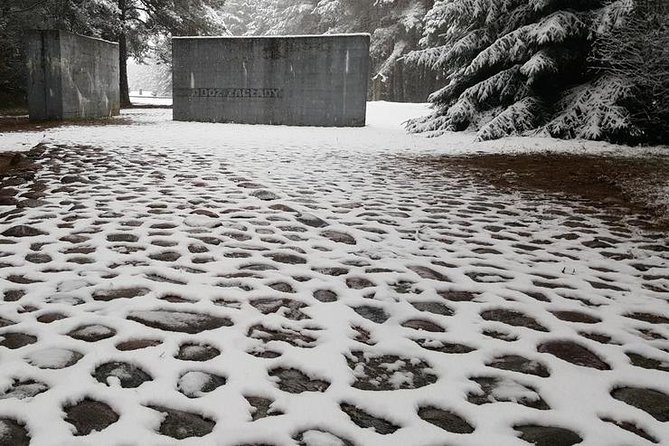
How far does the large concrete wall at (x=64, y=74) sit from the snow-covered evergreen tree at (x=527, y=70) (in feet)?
29.1

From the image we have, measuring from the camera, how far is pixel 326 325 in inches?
90.8

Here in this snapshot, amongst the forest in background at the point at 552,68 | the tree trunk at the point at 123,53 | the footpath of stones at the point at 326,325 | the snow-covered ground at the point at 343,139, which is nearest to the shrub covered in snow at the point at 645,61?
the forest in background at the point at 552,68

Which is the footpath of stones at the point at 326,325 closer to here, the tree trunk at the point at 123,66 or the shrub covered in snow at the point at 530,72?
the shrub covered in snow at the point at 530,72

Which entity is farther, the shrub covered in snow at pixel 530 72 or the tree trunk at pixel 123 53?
the tree trunk at pixel 123 53

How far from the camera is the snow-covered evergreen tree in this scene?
30.0 ft

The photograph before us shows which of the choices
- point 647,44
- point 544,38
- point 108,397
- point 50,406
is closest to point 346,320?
point 108,397

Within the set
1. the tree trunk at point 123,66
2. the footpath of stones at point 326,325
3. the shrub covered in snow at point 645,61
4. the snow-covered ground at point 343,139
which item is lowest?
the footpath of stones at point 326,325

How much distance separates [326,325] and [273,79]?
13.5 meters

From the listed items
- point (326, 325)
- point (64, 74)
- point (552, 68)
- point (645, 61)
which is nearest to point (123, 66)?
point (64, 74)

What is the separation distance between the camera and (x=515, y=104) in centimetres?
1014

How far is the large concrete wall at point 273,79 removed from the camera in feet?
46.7

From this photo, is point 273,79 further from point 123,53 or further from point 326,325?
point 326,325

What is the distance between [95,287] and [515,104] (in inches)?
369

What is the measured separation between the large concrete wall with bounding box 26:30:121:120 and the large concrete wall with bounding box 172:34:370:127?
7.38 feet
